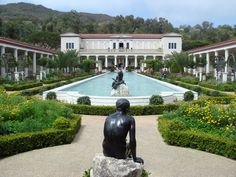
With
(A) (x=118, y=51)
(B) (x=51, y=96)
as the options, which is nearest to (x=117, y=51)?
(A) (x=118, y=51)

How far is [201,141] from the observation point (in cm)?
744

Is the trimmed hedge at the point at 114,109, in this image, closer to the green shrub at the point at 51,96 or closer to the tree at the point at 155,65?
the green shrub at the point at 51,96

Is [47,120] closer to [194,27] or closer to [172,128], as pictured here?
[172,128]

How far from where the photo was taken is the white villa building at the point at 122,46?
68.9 metres

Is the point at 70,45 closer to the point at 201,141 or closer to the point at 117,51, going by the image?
the point at 117,51

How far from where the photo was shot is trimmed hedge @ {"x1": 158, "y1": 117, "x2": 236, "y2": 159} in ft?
22.6

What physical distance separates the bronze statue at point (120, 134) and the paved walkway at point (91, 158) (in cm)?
170

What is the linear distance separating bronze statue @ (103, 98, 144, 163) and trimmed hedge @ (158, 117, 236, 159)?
3253 millimetres

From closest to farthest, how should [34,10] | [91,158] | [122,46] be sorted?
[91,158], [122,46], [34,10]

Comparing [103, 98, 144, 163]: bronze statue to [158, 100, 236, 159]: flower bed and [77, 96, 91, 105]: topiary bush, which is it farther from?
[77, 96, 91, 105]: topiary bush

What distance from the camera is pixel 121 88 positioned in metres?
15.7

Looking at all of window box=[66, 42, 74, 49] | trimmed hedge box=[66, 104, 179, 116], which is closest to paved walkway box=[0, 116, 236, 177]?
trimmed hedge box=[66, 104, 179, 116]

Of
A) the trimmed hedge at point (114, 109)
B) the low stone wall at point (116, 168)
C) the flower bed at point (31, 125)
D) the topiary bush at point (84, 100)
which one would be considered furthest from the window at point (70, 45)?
the low stone wall at point (116, 168)

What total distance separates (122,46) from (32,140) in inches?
2647
